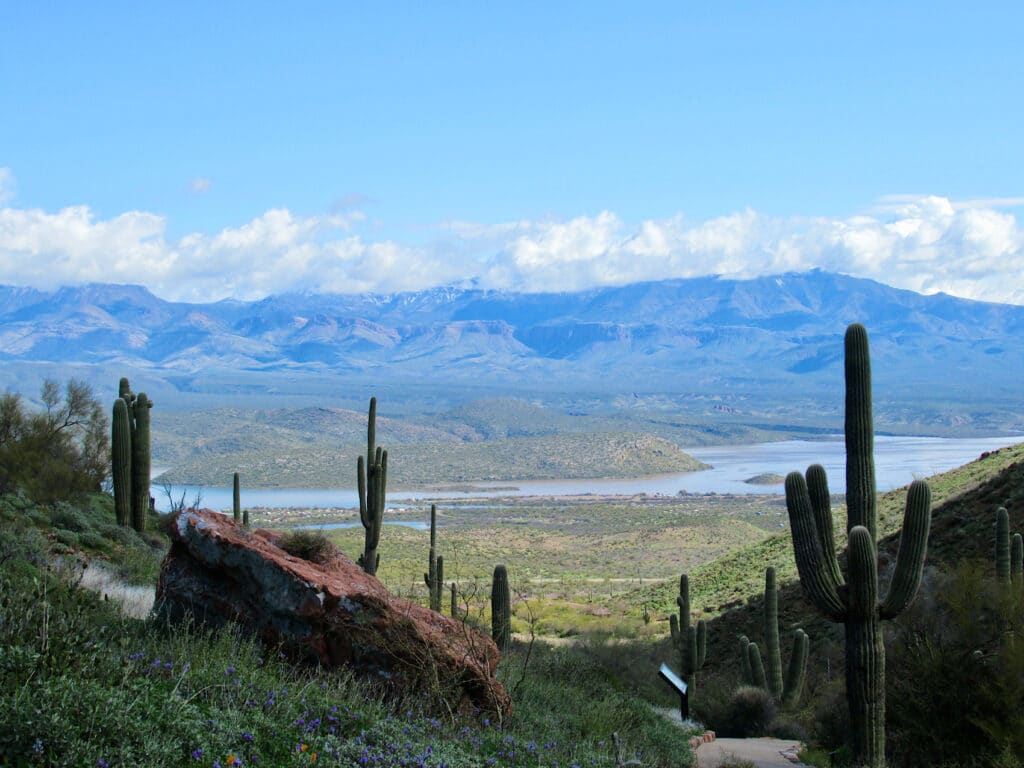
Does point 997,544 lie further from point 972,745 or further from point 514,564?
point 514,564

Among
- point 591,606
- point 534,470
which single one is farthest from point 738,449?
point 591,606

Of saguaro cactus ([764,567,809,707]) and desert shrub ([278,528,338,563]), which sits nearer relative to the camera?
desert shrub ([278,528,338,563])

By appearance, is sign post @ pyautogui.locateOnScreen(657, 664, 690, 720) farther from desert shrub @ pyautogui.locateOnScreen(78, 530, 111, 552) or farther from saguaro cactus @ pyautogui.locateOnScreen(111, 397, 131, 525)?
saguaro cactus @ pyautogui.locateOnScreen(111, 397, 131, 525)

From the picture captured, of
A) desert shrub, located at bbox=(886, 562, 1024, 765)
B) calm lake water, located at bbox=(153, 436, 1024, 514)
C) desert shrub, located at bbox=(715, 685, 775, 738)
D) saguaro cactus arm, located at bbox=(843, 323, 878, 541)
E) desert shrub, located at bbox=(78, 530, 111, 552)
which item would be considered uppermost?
saguaro cactus arm, located at bbox=(843, 323, 878, 541)

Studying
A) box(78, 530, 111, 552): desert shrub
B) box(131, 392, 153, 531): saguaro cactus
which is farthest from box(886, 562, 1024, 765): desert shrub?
box(131, 392, 153, 531): saguaro cactus

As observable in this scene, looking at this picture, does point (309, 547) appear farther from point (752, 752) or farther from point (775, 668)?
point (775, 668)

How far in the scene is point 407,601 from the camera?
976 centimetres

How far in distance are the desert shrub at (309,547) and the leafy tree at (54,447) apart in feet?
39.8

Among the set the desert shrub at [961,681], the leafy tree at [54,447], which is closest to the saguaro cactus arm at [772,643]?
the desert shrub at [961,681]

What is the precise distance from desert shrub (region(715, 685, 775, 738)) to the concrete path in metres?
0.91

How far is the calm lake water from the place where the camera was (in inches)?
3979

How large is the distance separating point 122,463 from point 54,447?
7.09m

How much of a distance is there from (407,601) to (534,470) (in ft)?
409

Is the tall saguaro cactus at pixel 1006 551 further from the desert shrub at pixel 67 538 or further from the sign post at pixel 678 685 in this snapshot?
the desert shrub at pixel 67 538
